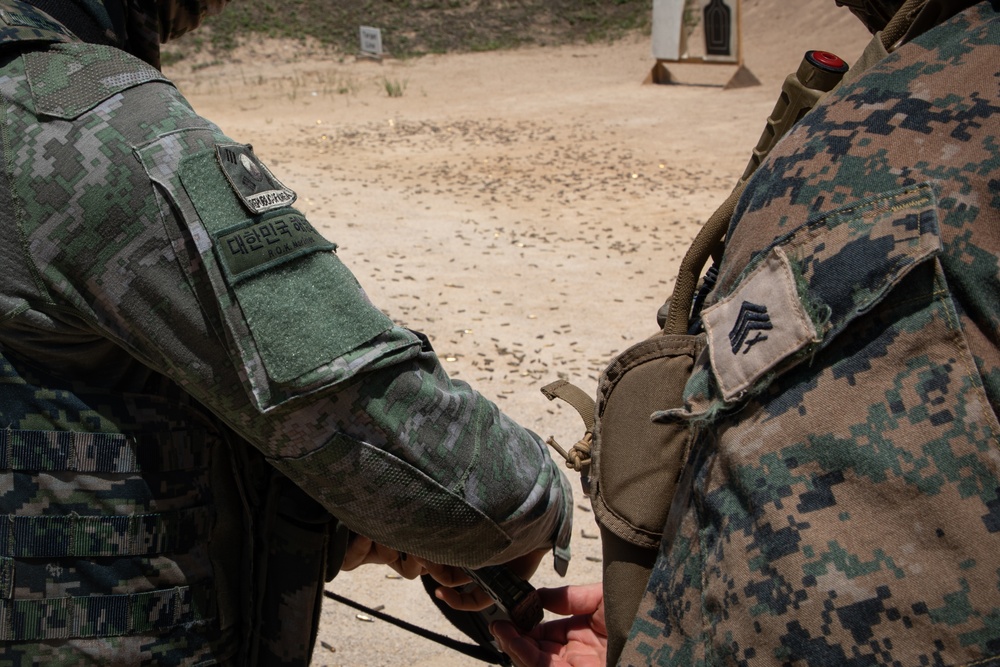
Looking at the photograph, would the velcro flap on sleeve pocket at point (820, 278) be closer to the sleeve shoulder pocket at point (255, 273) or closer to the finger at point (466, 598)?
the sleeve shoulder pocket at point (255, 273)

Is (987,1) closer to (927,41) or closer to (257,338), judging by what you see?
(927,41)

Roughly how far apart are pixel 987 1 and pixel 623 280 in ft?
16.6

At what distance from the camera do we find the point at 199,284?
131 centimetres

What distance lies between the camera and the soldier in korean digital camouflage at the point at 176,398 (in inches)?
51.8

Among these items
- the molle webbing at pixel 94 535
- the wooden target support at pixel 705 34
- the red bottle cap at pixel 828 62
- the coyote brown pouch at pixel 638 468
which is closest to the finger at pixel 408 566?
the molle webbing at pixel 94 535

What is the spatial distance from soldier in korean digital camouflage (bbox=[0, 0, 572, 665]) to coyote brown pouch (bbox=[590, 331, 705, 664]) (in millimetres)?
258

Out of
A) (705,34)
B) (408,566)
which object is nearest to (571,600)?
(408,566)

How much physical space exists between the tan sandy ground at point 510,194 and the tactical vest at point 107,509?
5.01 ft

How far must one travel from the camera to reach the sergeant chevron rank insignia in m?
1.05

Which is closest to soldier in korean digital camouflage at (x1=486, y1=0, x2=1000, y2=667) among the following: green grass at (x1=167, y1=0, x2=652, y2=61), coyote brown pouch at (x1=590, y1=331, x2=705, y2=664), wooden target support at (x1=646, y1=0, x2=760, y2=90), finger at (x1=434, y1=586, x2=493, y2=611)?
coyote brown pouch at (x1=590, y1=331, x2=705, y2=664)

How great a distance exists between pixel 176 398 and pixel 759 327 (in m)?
0.96

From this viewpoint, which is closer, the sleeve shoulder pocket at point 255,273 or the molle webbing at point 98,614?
the sleeve shoulder pocket at point 255,273

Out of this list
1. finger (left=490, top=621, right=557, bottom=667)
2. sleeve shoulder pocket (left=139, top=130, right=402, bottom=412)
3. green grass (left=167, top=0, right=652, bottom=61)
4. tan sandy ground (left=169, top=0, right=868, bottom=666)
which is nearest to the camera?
sleeve shoulder pocket (left=139, top=130, right=402, bottom=412)

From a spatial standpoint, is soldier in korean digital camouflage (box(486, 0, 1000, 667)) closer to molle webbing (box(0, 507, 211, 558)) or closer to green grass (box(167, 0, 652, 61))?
molle webbing (box(0, 507, 211, 558))
